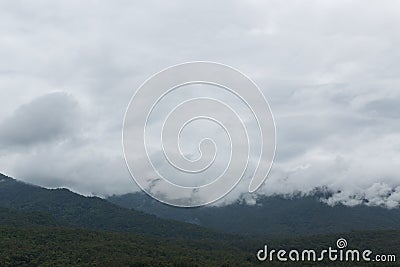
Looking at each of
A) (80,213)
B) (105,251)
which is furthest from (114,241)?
(80,213)

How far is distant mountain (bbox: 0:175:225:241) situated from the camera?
129750 mm

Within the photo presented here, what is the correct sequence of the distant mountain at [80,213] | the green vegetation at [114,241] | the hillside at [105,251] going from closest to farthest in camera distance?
1. the hillside at [105,251]
2. the green vegetation at [114,241]
3. the distant mountain at [80,213]

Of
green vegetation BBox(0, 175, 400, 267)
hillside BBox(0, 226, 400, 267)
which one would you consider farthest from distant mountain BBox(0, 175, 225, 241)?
hillside BBox(0, 226, 400, 267)

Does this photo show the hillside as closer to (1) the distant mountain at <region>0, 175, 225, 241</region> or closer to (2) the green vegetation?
(2) the green vegetation

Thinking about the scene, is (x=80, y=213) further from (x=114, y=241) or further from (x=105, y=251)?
(x=105, y=251)

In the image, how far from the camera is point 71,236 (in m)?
84.1

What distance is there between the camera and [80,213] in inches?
6265

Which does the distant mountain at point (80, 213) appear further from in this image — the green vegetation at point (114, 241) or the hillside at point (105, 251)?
the hillside at point (105, 251)

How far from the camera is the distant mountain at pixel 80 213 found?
426ft

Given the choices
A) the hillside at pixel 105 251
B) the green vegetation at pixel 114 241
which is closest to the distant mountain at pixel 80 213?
the green vegetation at pixel 114 241

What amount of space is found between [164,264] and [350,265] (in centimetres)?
2736

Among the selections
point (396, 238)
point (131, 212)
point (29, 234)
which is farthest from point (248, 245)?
point (131, 212)

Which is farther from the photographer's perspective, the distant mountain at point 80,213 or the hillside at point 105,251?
the distant mountain at point 80,213

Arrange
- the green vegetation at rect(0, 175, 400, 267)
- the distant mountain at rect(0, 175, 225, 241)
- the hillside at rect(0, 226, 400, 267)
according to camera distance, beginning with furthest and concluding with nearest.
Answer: the distant mountain at rect(0, 175, 225, 241), the green vegetation at rect(0, 175, 400, 267), the hillside at rect(0, 226, 400, 267)
